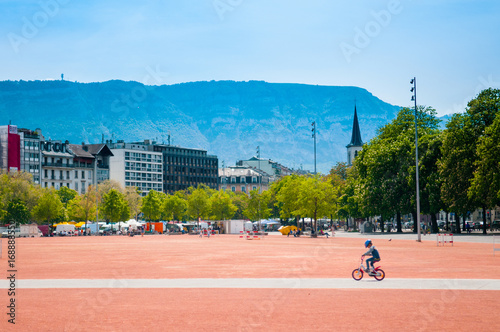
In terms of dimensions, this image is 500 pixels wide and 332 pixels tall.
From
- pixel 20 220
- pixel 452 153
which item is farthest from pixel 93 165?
pixel 452 153

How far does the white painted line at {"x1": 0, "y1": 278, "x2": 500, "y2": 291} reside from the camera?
2145 cm

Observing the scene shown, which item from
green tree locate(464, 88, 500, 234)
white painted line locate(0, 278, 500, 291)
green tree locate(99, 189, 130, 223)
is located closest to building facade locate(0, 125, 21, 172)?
green tree locate(99, 189, 130, 223)

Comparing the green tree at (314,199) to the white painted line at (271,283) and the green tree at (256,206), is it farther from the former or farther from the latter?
the white painted line at (271,283)

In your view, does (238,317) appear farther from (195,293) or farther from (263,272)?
(263,272)

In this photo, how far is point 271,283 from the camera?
22.7 meters

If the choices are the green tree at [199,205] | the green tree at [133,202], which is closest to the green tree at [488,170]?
the green tree at [199,205]

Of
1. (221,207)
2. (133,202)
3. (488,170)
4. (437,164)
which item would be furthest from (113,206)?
(488,170)

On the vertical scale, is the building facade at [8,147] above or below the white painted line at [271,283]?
above

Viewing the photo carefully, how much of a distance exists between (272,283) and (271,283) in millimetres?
38

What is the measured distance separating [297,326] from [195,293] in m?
6.50

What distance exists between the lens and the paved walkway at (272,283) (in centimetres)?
2139

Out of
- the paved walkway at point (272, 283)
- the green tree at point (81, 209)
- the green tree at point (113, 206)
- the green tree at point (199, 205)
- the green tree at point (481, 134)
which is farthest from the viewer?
the green tree at point (199, 205)

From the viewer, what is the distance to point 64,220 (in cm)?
13000

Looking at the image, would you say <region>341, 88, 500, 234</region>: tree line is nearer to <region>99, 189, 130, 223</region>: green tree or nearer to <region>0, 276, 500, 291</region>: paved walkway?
<region>0, 276, 500, 291</region>: paved walkway
